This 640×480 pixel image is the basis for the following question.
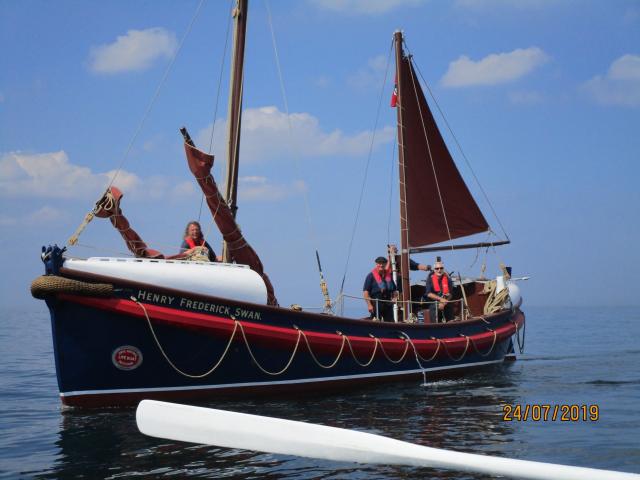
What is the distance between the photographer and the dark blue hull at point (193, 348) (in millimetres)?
10984

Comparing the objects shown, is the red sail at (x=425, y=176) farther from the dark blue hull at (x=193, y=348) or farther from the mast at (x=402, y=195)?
the dark blue hull at (x=193, y=348)

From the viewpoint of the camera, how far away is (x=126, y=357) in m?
11.2

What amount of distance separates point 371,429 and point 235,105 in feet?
24.9

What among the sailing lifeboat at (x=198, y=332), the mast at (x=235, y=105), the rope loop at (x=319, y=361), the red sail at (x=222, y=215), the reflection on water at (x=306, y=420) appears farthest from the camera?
the mast at (x=235, y=105)

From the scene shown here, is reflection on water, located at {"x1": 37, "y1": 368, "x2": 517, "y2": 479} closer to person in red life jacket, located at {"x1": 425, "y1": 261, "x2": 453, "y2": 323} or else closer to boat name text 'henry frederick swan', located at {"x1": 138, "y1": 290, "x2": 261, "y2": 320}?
boat name text 'henry frederick swan', located at {"x1": 138, "y1": 290, "x2": 261, "y2": 320}

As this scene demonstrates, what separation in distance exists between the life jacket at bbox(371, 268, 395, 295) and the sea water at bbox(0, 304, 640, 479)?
2.56 metres

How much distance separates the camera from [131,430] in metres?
10.1

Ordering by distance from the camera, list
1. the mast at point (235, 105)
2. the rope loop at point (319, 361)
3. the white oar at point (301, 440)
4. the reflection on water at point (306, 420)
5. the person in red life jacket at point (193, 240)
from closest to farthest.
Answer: the white oar at point (301, 440)
the reflection on water at point (306, 420)
the rope loop at point (319, 361)
the person in red life jacket at point (193, 240)
the mast at point (235, 105)

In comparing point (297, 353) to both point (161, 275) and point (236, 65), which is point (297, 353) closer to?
point (161, 275)

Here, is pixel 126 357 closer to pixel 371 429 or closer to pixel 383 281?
pixel 371 429

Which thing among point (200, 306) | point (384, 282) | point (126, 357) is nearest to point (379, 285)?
point (384, 282)

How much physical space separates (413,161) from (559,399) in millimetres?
8324
